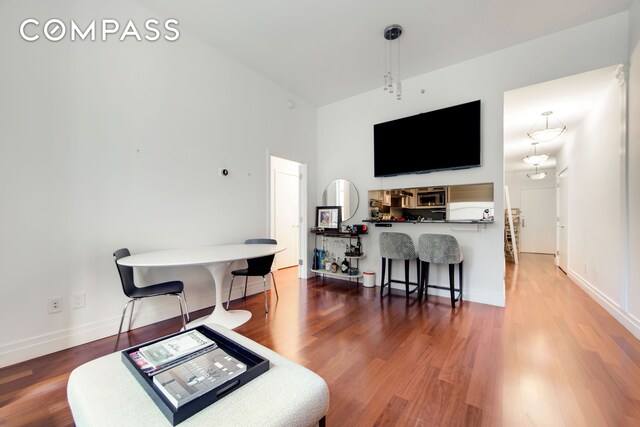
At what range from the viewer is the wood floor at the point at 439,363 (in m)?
1.43

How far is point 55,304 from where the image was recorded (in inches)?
81.5

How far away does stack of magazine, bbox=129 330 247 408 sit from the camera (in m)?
0.88

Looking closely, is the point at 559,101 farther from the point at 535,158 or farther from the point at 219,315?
the point at 219,315

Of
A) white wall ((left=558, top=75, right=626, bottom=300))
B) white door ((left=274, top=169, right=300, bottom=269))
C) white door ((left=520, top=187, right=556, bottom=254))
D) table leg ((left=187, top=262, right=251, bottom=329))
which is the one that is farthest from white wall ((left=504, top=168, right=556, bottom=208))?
table leg ((left=187, top=262, right=251, bottom=329))

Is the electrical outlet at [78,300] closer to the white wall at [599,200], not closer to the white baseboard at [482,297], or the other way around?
the white baseboard at [482,297]

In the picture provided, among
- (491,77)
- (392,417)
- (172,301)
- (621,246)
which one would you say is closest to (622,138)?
(621,246)

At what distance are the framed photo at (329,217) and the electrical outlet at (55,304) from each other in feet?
11.0

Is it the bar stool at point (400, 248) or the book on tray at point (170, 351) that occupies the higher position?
the bar stool at point (400, 248)

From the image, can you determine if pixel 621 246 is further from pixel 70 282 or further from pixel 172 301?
pixel 70 282

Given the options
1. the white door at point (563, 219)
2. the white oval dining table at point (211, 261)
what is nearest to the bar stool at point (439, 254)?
the white oval dining table at point (211, 261)

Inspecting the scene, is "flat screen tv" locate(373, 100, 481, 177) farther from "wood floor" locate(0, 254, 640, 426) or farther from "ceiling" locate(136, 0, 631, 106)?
"wood floor" locate(0, 254, 640, 426)

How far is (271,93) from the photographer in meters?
3.94

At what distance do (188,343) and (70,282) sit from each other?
176cm

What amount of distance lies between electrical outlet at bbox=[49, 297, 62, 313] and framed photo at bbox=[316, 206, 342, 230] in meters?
3.35
